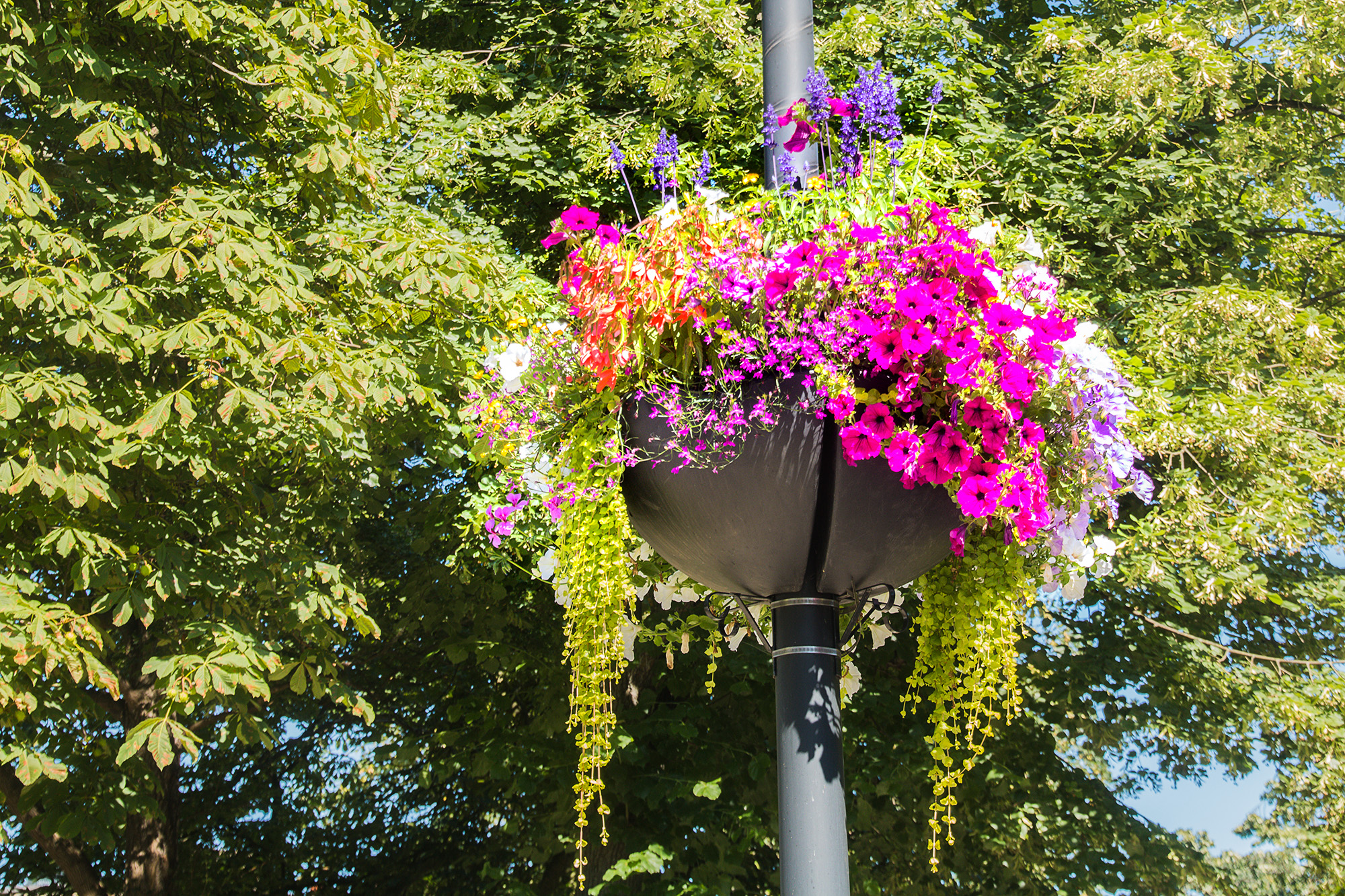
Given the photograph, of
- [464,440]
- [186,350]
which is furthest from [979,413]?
[464,440]

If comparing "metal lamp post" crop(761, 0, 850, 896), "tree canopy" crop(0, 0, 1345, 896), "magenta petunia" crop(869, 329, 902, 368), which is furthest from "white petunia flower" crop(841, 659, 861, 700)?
"tree canopy" crop(0, 0, 1345, 896)

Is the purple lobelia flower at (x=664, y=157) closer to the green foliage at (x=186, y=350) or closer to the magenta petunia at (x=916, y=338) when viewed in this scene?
the magenta petunia at (x=916, y=338)

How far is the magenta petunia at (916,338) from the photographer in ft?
5.41

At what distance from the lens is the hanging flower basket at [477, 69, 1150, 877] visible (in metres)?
1.67

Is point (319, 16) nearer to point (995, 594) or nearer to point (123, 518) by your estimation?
point (123, 518)

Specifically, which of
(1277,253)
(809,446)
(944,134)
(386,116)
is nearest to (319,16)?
(386,116)

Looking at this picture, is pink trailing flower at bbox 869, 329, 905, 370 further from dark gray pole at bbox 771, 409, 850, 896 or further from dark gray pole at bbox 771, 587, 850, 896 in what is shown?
dark gray pole at bbox 771, 587, 850, 896

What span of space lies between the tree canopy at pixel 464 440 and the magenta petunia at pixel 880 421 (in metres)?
2.46

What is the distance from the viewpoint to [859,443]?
163cm

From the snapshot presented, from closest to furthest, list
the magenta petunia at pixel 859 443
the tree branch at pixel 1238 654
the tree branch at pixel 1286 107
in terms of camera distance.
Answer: the magenta petunia at pixel 859 443, the tree branch at pixel 1238 654, the tree branch at pixel 1286 107

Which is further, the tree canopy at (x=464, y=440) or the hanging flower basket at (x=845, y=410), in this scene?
the tree canopy at (x=464, y=440)

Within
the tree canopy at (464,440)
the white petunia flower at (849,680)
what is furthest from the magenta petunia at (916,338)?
the tree canopy at (464,440)

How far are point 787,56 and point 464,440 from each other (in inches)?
160

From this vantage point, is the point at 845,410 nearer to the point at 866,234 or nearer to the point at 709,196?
the point at 866,234
